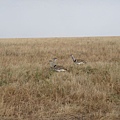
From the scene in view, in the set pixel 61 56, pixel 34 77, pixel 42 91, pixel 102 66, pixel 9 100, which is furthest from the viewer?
pixel 61 56

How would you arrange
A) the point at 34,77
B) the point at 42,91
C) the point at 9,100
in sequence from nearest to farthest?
the point at 9,100 < the point at 42,91 < the point at 34,77

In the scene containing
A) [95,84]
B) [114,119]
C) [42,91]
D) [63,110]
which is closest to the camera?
[114,119]

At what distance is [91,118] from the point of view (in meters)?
5.12

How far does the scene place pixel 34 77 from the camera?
820cm

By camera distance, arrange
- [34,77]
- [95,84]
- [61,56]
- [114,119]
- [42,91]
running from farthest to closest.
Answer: [61,56]
[34,77]
[95,84]
[42,91]
[114,119]

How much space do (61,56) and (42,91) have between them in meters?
8.40

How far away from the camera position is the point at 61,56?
15000mm

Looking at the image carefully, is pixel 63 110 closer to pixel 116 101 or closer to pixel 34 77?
pixel 116 101

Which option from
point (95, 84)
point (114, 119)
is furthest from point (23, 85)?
point (114, 119)

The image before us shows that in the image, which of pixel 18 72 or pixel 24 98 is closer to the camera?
pixel 24 98

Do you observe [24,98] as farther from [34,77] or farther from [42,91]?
[34,77]

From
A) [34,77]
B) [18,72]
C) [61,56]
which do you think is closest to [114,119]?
[34,77]

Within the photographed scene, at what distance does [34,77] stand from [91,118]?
3403 mm

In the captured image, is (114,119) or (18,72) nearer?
(114,119)
